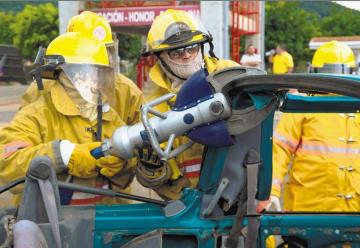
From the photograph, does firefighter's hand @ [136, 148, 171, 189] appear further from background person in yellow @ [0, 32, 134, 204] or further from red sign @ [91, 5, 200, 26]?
red sign @ [91, 5, 200, 26]

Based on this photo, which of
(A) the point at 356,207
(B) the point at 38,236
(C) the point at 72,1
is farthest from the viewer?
(C) the point at 72,1

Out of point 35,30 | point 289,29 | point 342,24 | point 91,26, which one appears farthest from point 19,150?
point 342,24

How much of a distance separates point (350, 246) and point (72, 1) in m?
10.5

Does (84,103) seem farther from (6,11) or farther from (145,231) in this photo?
(6,11)

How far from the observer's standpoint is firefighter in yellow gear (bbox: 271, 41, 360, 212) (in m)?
3.03

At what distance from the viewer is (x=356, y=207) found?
304 cm

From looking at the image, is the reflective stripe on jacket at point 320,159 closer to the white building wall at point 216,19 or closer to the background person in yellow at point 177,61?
the background person in yellow at point 177,61

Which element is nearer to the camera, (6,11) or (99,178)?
(99,178)

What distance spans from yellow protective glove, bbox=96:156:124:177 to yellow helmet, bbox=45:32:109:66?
20.8 inches

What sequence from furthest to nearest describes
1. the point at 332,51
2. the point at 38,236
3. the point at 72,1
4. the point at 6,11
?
the point at 6,11 < the point at 72,1 < the point at 332,51 < the point at 38,236

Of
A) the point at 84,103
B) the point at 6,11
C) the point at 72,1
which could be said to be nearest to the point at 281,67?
the point at 72,1

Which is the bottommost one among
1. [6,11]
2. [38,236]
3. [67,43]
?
[6,11]

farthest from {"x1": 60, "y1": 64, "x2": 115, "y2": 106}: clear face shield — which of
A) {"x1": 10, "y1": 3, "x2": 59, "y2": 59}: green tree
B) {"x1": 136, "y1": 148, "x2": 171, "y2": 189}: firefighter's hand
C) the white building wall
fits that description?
{"x1": 10, "y1": 3, "x2": 59, "y2": 59}: green tree

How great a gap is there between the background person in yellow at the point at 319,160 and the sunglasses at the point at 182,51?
631 mm
